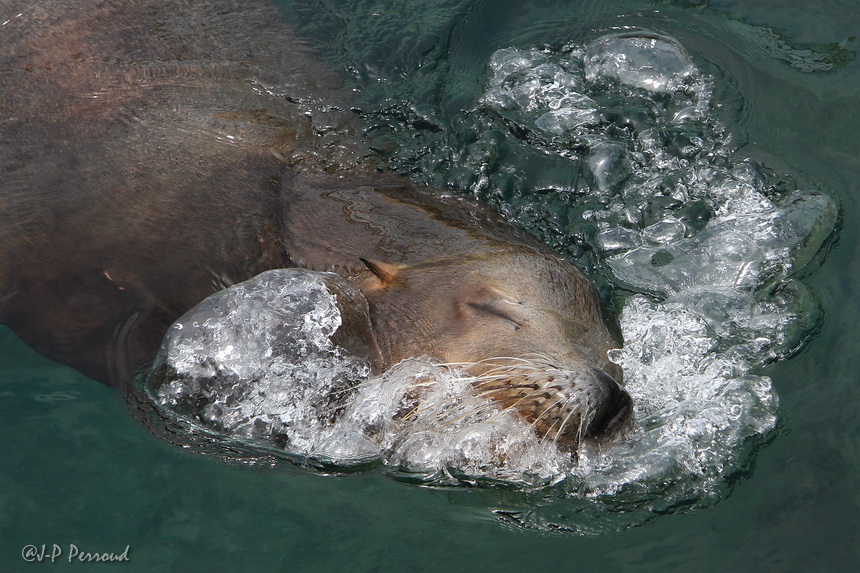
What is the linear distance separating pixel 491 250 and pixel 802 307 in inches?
67.7

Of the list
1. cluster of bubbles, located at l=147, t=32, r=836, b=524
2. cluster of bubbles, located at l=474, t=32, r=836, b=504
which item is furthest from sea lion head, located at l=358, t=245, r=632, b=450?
cluster of bubbles, located at l=474, t=32, r=836, b=504

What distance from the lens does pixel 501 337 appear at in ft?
13.7

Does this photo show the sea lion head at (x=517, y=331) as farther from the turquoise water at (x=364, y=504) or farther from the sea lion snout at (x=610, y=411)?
the turquoise water at (x=364, y=504)

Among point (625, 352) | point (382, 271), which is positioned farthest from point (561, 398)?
point (382, 271)

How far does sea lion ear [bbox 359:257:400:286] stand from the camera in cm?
443

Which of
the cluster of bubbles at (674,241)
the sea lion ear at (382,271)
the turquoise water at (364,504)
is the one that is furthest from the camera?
the sea lion ear at (382,271)

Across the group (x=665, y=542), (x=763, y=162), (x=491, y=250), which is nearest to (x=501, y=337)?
(x=491, y=250)

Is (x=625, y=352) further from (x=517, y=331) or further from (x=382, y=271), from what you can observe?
(x=382, y=271)

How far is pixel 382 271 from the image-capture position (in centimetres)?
445

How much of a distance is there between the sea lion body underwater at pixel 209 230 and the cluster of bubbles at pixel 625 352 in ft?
0.72

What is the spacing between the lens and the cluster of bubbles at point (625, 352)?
405cm

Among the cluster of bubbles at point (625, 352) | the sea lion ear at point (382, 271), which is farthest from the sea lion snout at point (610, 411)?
the sea lion ear at point (382, 271)

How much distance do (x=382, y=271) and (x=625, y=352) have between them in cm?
126

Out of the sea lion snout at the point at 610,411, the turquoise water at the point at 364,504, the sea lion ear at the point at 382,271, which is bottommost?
the turquoise water at the point at 364,504
